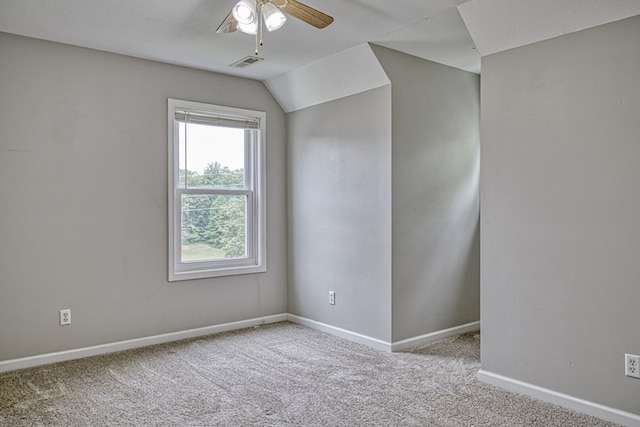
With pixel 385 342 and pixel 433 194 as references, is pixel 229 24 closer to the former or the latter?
pixel 433 194

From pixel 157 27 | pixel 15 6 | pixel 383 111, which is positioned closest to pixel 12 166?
pixel 15 6

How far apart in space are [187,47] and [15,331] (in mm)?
2484

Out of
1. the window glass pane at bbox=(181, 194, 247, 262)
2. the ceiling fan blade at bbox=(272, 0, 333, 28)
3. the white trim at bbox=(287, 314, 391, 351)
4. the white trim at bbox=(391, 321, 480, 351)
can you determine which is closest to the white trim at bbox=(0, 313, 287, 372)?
the white trim at bbox=(287, 314, 391, 351)

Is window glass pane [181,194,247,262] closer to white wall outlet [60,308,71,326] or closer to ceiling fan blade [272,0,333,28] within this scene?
white wall outlet [60,308,71,326]

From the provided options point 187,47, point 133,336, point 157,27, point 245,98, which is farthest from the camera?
point 245,98

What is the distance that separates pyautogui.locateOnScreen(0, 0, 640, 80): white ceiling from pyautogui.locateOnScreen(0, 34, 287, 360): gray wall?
247 mm

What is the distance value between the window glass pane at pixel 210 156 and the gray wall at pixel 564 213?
2.41 metres

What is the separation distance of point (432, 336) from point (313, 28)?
2.68 meters

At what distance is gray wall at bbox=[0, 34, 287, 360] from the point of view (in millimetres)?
3387

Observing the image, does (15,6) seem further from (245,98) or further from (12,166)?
(245,98)

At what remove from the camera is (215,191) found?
439 cm

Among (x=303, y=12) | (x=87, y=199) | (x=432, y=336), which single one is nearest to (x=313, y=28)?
(x=303, y=12)

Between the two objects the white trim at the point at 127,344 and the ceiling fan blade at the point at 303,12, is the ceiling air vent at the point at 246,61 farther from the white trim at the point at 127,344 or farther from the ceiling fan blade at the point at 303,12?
the white trim at the point at 127,344

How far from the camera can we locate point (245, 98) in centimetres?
455
